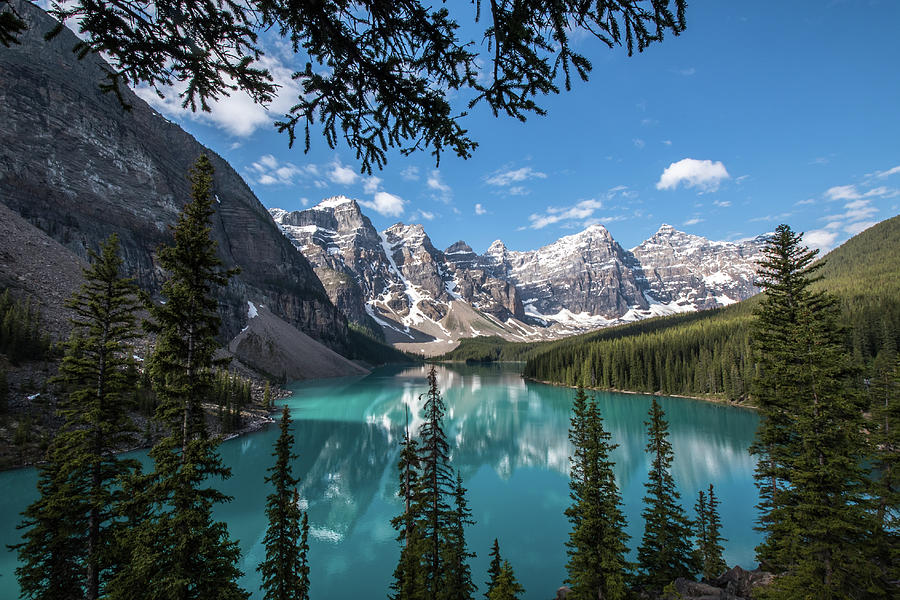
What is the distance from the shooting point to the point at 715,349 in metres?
69.9

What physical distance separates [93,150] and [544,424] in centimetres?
11247

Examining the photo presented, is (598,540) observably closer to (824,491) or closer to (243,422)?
(824,491)

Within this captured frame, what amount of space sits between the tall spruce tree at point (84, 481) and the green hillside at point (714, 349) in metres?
51.8

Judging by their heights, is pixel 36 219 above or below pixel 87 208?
below

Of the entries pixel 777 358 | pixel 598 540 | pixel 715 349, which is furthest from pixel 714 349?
pixel 598 540

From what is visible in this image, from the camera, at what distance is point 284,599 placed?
1170 cm

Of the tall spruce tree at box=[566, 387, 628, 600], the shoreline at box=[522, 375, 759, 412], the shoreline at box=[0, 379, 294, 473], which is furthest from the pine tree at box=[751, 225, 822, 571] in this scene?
the shoreline at box=[522, 375, 759, 412]

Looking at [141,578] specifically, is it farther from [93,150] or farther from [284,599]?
[93,150]

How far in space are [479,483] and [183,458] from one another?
26.7m

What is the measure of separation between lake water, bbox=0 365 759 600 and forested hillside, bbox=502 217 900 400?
9.72 metres

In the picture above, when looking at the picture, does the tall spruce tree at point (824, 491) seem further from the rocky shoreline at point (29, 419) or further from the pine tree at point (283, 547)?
the rocky shoreline at point (29, 419)

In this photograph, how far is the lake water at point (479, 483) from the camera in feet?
63.7

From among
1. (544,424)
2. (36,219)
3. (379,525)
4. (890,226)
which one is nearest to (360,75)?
(379,525)

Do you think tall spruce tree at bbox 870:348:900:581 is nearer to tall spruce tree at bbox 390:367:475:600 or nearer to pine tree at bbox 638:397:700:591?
pine tree at bbox 638:397:700:591
